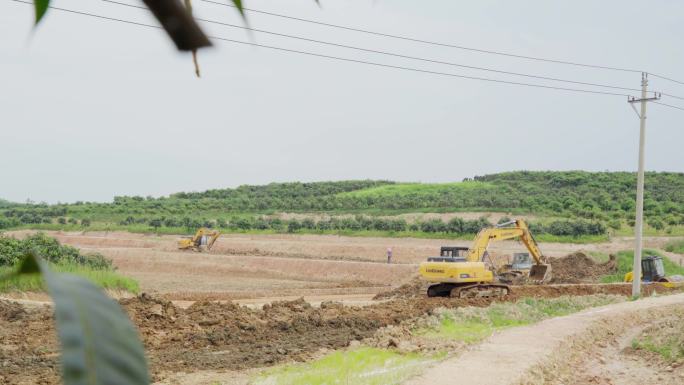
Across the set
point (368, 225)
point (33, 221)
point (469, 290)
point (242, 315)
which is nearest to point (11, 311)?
point (242, 315)

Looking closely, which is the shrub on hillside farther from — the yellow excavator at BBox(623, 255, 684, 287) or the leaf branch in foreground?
the leaf branch in foreground

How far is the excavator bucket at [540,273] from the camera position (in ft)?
98.9

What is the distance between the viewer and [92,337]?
36 cm

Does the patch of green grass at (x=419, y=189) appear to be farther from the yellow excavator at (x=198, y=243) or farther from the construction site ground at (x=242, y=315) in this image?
the construction site ground at (x=242, y=315)

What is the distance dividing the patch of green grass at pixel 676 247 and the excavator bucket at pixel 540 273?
61.6 ft

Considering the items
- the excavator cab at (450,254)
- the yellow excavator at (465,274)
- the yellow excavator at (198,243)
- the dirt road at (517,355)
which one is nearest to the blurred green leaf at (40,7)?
the dirt road at (517,355)

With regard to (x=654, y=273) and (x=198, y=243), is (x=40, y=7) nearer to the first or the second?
(x=654, y=273)

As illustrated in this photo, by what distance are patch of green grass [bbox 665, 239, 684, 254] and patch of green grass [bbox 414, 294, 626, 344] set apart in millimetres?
24055

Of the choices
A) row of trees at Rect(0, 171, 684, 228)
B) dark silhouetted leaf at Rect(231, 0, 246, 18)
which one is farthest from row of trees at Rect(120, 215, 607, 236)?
dark silhouetted leaf at Rect(231, 0, 246, 18)

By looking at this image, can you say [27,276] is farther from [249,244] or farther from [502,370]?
[249,244]

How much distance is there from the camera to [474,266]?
23.5 m

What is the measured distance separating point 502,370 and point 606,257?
32224mm

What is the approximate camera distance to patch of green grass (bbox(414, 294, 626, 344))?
1647cm

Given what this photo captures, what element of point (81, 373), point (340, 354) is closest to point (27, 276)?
point (81, 373)
